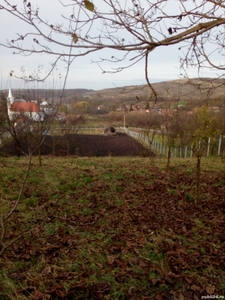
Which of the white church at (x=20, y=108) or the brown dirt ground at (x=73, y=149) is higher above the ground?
the white church at (x=20, y=108)

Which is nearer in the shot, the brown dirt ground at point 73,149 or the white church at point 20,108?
the white church at point 20,108

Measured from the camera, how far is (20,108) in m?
9.14

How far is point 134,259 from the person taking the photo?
8.75ft

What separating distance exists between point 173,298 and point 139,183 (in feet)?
11.6

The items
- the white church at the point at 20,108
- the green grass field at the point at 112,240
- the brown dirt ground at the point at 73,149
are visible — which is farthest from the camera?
the brown dirt ground at the point at 73,149

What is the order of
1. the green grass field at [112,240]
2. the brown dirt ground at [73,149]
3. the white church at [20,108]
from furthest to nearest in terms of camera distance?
the brown dirt ground at [73,149], the white church at [20,108], the green grass field at [112,240]

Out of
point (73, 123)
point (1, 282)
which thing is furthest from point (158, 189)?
point (73, 123)

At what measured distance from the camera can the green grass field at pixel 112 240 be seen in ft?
7.48

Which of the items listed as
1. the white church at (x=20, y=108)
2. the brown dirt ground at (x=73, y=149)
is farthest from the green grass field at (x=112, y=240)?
the brown dirt ground at (x=73, y=149)

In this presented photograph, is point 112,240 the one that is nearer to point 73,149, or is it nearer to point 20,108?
point 20,108

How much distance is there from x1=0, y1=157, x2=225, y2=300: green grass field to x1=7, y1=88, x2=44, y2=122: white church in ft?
8.83

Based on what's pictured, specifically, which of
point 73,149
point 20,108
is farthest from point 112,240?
point 73,149

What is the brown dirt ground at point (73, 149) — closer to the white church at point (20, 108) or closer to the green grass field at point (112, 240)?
the white church at point (20, 108)

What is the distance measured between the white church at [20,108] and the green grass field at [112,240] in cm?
269
